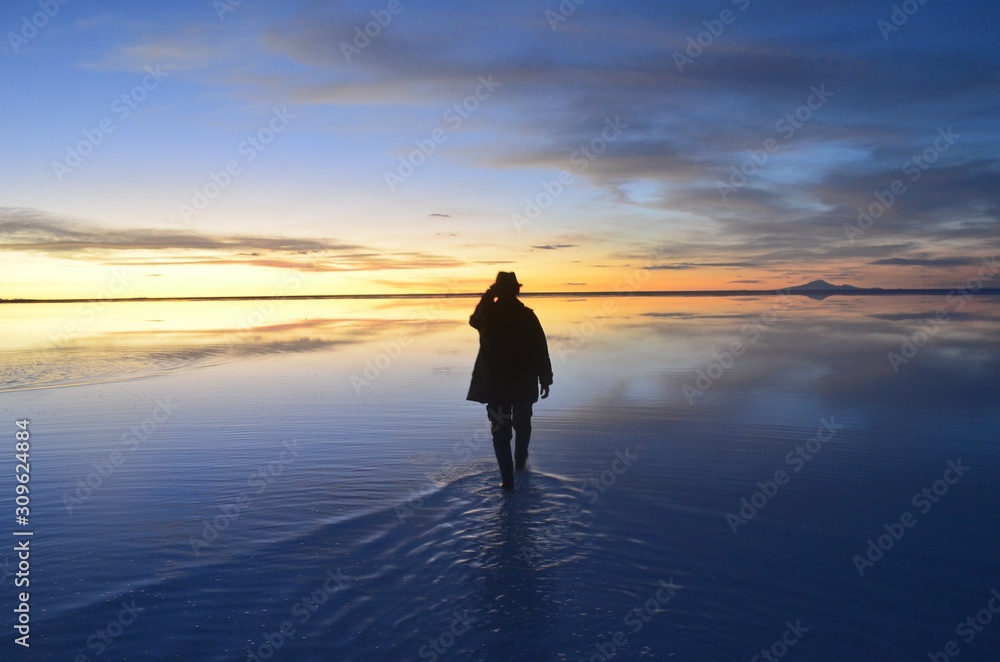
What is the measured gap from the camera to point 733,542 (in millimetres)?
5453

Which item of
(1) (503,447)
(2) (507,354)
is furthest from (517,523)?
(2) (507,354)

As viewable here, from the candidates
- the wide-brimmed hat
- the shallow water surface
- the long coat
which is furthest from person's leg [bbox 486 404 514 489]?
the wide-brimmed hat

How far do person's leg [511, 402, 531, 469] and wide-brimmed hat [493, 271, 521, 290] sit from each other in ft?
4.14

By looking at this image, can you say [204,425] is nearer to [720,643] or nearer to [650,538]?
[650,538]

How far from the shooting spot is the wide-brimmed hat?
755 centimetres

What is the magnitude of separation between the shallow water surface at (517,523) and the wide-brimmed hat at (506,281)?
1.96m

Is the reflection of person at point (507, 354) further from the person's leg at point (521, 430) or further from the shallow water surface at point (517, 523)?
the shallow water surface at point (517, 523)

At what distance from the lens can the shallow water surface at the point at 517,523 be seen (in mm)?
4094

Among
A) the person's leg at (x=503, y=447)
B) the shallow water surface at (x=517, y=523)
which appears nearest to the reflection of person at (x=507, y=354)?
the person's leg at (x=503, y=447)

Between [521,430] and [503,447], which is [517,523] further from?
[521,430]

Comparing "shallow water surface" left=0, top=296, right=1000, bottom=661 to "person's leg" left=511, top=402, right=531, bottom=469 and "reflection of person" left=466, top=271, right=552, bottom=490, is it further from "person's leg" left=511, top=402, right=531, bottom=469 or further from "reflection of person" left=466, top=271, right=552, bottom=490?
"reflection of person" left=466, top=271, right=552, bottom=490

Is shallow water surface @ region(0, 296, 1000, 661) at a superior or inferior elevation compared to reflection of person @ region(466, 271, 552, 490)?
inferior

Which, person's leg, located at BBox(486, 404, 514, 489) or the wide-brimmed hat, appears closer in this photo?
person's leg, located at BBox(486, 404, 514, 489)

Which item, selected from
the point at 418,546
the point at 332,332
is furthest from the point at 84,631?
the point at 332,332
